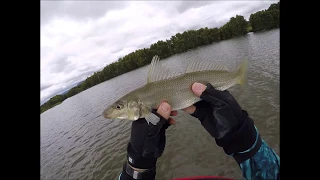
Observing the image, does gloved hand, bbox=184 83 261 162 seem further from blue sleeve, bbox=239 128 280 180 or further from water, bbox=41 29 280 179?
water, bbox=41 29 280 179

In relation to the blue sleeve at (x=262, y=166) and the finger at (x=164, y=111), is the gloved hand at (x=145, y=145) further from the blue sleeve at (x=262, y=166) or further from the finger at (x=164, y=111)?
the blue sleeve at (x=262, y=166)

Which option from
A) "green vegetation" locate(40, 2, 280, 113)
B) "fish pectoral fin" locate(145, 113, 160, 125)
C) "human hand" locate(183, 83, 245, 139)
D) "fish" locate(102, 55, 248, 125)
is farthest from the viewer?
"green vegetation" locate(40, 2, 280, 113)

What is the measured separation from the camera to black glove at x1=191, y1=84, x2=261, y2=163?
296 cm

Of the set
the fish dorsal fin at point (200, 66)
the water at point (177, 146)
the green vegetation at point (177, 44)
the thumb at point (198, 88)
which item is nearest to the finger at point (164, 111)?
the thumb at point (198, 88)

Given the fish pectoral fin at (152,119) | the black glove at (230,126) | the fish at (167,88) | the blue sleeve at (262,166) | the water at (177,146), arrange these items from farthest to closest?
the water at (177,146) < the fish at (167,88) < the fish pectoral fin at (152,119) < the black glove at (230,126) < the blue sleeve at (262,166)

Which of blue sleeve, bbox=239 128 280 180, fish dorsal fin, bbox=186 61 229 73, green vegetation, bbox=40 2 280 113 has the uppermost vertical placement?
green vegetation, bbox=40 2 280 113

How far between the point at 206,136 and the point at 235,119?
8.53 m

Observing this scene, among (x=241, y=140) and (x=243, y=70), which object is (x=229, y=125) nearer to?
(x=241, y=140)

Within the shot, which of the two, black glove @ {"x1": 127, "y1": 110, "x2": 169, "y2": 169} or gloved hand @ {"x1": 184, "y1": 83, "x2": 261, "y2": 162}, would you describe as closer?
gloved hand @ {"x1": 184, "y1": 83, "x2": 261, "y2": 162}

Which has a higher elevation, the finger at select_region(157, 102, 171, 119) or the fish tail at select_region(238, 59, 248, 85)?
the fish tail at select_region(238, 59, 248, 85)

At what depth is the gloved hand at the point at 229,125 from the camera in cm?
297

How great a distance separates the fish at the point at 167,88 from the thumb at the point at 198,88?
0.64ft

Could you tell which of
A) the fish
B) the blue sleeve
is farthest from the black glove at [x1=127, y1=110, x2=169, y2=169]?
the blue sleeve
